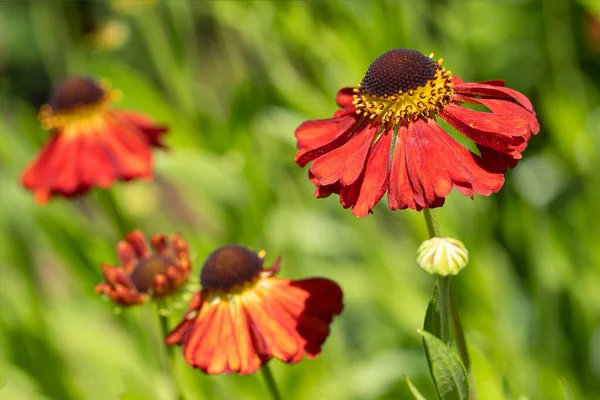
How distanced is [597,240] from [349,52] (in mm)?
688

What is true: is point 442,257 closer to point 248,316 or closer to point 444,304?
point 444,304

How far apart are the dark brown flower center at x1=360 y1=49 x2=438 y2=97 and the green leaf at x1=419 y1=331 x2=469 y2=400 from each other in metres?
0.27

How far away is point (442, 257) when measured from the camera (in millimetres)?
697

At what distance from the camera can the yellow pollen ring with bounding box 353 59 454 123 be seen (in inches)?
32.8

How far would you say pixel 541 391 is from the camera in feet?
4.66

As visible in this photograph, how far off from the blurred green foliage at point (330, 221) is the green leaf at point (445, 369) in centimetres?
67

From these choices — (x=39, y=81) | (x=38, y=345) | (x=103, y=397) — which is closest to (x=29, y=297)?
(x=38, y=345)

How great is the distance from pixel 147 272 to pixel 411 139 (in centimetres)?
37

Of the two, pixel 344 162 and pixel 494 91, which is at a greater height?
pixel 494 91

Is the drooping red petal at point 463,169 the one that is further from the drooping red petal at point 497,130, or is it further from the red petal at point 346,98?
the red petal at point 346,98

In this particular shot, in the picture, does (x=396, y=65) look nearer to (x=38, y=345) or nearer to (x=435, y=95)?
(x=435, y=95)

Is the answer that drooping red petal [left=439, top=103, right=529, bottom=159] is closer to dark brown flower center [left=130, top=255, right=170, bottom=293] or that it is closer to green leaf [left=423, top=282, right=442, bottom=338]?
green leaf [left=423, top=282, right=442, bottom=338]

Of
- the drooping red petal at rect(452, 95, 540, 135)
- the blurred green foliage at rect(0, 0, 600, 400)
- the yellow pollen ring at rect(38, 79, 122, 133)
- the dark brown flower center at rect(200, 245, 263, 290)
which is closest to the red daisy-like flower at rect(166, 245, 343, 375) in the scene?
the dark brown flower center at rect(200, 245, 263, 290)

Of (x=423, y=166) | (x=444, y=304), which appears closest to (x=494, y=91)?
(x=423, y=166)
